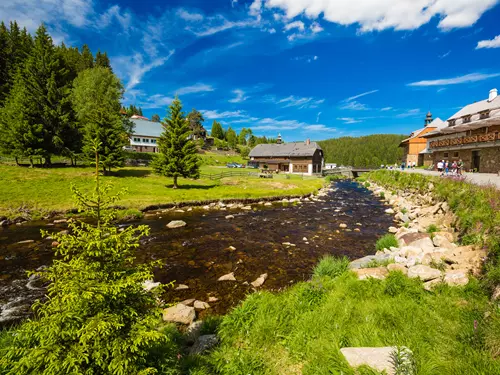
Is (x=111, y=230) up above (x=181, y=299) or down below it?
above

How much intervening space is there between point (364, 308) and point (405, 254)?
5.43 m

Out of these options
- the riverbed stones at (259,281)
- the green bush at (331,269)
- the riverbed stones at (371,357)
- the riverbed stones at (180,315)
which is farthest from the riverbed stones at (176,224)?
the riverbed stones at (371,357)

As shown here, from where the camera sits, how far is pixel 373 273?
8281 mm

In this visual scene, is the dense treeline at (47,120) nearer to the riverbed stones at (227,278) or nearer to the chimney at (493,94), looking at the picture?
the riverbed stones at (227,278)

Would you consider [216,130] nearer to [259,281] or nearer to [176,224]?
[176,224]

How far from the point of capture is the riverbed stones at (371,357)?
4050 mm

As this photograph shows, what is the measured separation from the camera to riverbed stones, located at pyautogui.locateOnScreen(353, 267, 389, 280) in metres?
7.97

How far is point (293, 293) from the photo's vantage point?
7.44 meters

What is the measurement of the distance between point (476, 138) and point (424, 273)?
35014mm

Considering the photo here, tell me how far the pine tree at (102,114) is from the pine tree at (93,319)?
26.4 metres

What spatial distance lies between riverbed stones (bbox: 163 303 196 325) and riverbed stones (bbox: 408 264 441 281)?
7168 mm

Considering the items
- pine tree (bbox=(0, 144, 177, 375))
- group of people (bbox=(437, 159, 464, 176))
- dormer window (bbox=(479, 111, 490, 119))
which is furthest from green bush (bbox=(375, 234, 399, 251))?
dormer window (bbox=(479, 111, 490, 119))

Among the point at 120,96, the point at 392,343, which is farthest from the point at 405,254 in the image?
the point at 120,96

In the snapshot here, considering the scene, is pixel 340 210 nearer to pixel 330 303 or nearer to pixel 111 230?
pixel 330 303
